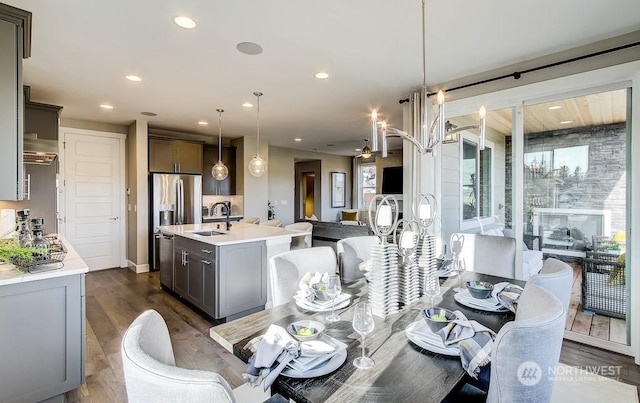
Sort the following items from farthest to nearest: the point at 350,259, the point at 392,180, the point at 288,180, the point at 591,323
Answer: the point at 392,180
the point at 288,180
the point at 591,323
the point at 350,259

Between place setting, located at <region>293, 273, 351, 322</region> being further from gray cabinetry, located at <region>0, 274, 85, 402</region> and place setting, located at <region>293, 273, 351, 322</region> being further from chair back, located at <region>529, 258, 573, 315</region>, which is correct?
gray cabinetry, located at <region>0, 274, 85, 402</region>

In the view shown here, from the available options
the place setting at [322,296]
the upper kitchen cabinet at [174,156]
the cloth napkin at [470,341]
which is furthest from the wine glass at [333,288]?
the upper kitchen cabinet at [174,156]

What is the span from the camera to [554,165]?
3055 mm

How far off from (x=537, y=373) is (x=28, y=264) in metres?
2.68

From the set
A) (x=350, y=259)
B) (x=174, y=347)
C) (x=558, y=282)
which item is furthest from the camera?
(x=174, y=347)

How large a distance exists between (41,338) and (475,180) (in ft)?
14.3

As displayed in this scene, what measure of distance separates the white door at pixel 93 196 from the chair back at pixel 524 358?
→ 20.9ft

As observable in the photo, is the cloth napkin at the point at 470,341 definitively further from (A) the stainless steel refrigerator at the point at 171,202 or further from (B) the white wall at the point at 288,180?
(B) the white wall at the point at 288,180

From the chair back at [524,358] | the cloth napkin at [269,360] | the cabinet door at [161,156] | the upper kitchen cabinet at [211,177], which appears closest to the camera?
the chair back at [524,358]

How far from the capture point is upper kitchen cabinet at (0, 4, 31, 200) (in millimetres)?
1853

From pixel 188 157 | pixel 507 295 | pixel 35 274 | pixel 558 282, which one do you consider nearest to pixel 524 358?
pixel 558 282

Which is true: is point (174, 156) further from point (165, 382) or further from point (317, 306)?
point (165, 382)

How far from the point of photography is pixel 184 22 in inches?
89.0

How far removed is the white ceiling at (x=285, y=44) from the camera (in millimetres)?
2109
